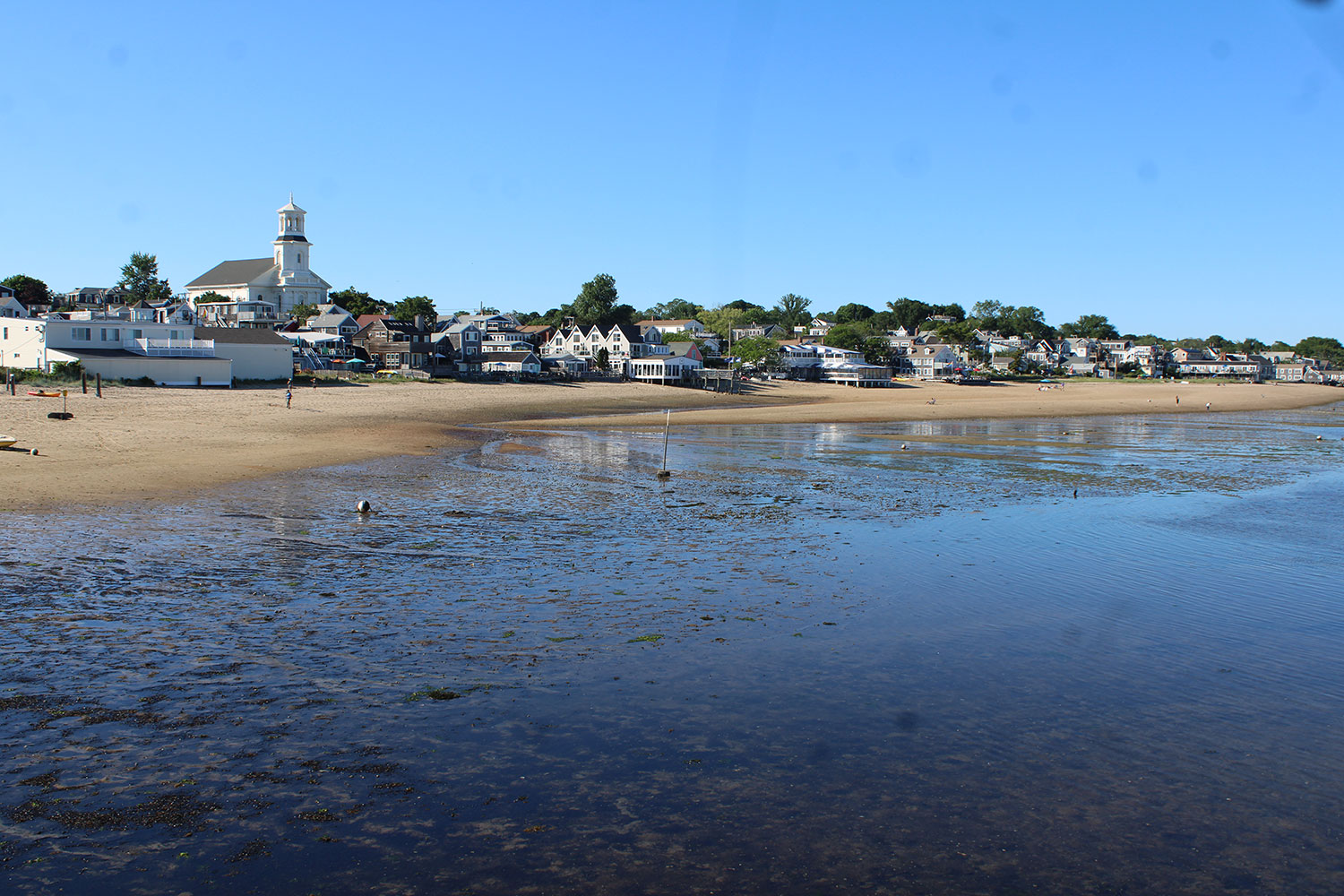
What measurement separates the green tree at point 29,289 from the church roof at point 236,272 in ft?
64.4

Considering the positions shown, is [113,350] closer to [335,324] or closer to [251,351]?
[251,351]

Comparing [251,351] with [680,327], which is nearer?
[251,351]

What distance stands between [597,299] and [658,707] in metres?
128

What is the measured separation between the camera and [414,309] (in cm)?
11756

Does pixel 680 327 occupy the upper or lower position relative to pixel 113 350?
upper

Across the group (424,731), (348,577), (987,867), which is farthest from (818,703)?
(348,577)

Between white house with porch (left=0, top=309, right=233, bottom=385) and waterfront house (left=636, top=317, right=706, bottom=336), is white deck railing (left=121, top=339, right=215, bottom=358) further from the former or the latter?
waterfront house (left=636, top=317, right=706, bottom=336)

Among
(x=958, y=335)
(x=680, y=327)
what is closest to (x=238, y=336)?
(x=680, y=327)

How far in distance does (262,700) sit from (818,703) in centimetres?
617

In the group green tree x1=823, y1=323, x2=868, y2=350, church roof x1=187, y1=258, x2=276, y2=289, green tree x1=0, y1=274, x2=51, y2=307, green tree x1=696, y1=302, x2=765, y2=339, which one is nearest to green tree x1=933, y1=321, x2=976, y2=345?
green tree x1=823, y1=323, x2=868, y2=350

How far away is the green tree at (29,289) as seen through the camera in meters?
109

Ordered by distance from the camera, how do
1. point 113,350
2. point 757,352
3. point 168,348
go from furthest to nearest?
point 757,352, point 168,348, point 113,350

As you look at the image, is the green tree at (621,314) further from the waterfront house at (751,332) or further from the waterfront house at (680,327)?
the waterfront house at (751,332)

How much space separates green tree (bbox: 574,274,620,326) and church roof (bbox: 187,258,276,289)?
146 feet
